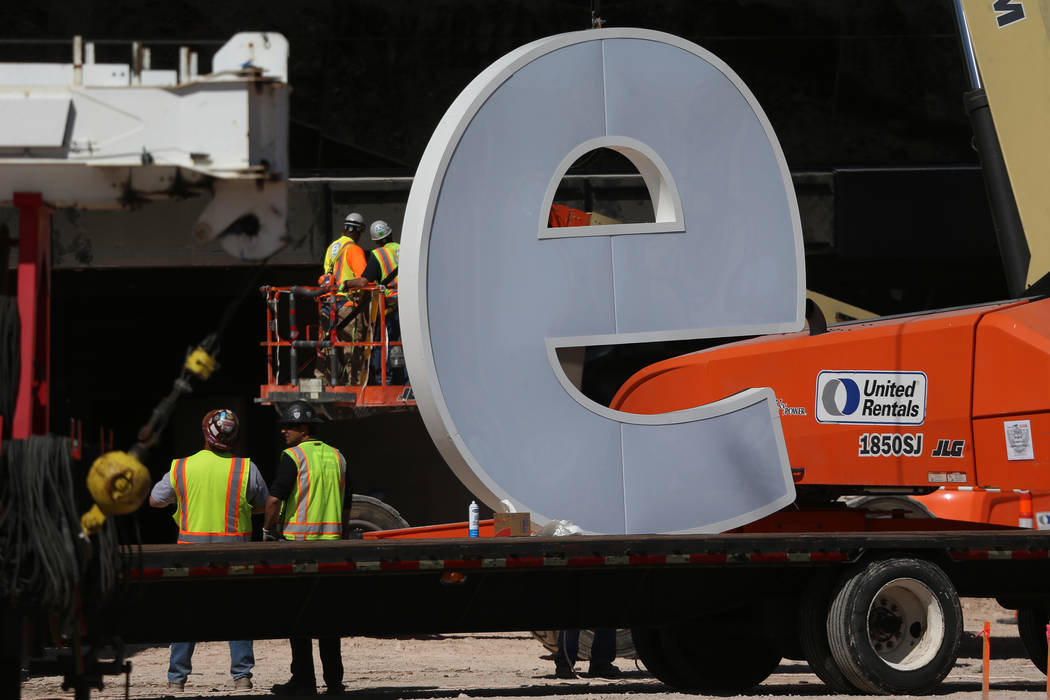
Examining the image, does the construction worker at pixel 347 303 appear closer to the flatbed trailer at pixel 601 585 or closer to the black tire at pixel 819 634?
the flatbed trailer at pixel 601 585

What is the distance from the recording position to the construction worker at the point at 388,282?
1241cm

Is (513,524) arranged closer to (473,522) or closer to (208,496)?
(473,522)

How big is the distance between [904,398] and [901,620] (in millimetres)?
1691

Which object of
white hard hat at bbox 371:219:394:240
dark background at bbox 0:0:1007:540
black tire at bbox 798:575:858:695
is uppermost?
dark background at bbox 0:0:1007:540

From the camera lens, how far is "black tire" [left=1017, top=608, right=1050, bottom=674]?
11.5 metres

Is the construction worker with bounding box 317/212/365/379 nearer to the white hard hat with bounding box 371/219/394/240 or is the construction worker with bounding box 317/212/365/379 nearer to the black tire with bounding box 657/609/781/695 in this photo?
the white hard hat with bounding box 371/219/394/240

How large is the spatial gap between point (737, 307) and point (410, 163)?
32.8ft

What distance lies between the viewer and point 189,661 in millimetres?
11211

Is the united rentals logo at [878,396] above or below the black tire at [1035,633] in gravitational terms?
above

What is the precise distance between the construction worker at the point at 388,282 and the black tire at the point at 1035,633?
5.29 meters

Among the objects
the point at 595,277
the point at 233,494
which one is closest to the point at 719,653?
the point at 595,277

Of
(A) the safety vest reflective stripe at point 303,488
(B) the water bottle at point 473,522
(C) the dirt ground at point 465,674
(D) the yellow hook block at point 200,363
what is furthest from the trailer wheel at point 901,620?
(D) the yellow hook block at point 200,363

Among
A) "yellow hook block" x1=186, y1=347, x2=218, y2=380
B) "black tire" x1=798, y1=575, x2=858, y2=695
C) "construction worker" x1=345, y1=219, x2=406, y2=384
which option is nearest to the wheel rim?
"black tire" x1=798, y1=575, x2=858, y2=695

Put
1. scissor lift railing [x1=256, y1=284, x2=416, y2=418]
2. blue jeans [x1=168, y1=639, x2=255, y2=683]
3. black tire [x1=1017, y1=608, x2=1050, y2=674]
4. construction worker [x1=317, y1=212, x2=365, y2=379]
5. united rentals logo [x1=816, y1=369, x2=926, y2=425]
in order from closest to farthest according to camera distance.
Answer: united rentals logo [x1=816, y1=369, x2=926, y2=425], blue jeans [x1=168, y1=639, x2=255, y2=683], black tire [x1=1017, y1=608, x2=1050, y2=674], scissor lift railing [x1=256, y1=284, x2=416, y2=418], construction worker [x1=317, y1=212, x2=365, y2=379]
